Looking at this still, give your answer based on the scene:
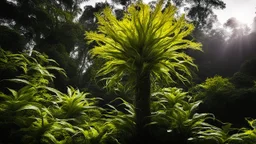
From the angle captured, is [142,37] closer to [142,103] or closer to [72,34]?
[142,103]

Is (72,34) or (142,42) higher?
(72,34)

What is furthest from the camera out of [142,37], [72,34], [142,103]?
[72,34]

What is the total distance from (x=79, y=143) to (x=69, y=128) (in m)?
0.23

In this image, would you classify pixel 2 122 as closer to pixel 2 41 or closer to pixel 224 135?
pixel 224 135

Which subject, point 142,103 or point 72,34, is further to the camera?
point 72,34

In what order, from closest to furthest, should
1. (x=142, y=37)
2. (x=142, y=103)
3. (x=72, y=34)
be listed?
(x=142, y=37) < (x=142, y=103) < (x=72, y=34)

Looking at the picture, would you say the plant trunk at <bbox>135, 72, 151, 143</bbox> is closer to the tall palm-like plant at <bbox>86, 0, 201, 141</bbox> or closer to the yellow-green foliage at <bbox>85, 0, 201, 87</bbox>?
the tall palm-like plant at <bbox>86, 0, 201, 141</bbox>

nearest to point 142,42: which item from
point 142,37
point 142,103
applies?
point 142,37

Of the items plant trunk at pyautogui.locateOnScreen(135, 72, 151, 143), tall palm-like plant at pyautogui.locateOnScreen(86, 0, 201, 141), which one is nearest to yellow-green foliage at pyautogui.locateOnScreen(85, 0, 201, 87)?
tall palm-like plant at pyautogui.locateOnScreen(86, 0, 201, 141)

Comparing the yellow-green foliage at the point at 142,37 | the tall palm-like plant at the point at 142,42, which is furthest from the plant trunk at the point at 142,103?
the yellow-green foliage at the point at 142,37

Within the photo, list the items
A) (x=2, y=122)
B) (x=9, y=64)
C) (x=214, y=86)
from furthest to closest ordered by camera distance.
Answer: (x=214, y=86) < (x=9, y=64) < (x=2, y=122)

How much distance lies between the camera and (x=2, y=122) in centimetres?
265

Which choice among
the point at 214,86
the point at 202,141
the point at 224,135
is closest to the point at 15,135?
the point at 202,141

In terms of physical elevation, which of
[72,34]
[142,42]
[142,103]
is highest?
[72,34]
